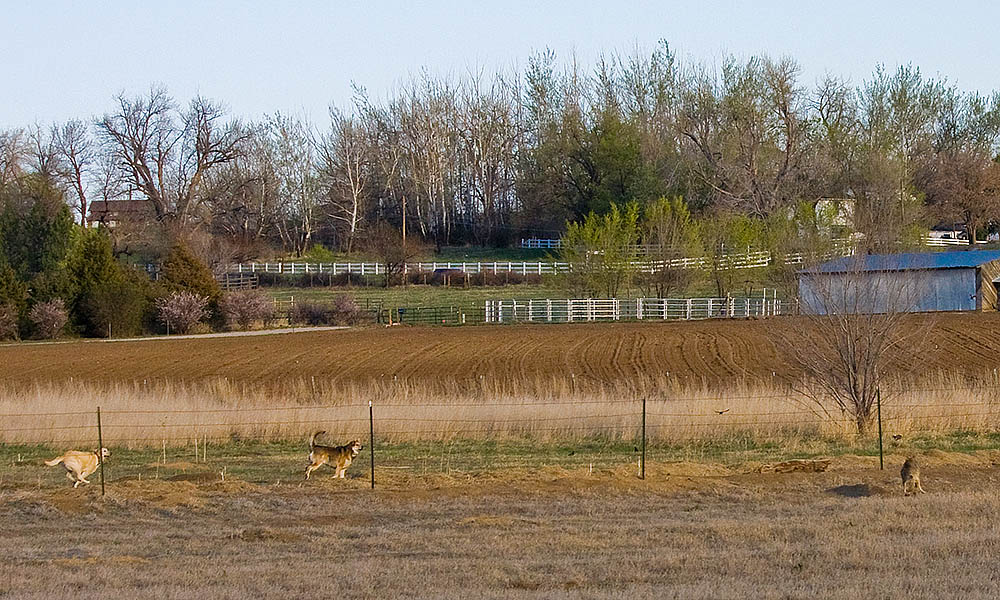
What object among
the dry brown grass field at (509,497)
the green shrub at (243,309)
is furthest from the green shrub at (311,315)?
the dry brown grass field at (509,497)

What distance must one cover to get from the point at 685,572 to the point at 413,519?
3.98 meters

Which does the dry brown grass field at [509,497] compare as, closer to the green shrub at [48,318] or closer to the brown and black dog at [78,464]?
the brown and black dog at [78,464]

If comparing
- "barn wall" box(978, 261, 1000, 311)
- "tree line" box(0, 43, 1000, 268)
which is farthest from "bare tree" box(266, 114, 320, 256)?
"barn wall" box(978, 261, 1000, 311)

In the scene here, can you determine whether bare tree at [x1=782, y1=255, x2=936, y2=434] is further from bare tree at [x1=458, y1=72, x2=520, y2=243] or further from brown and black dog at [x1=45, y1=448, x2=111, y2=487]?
bare tree at [x1=458, y1=72, x2=520, y2=243]

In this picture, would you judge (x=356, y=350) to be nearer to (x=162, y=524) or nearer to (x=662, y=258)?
(x=662, y=258)

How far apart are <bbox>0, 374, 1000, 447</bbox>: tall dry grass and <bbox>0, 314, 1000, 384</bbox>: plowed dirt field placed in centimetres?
316

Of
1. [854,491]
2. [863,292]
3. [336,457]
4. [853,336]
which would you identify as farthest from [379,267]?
[854,491]

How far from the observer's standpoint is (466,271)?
72250 millimetres

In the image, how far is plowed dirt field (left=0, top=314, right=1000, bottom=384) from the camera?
1271 inches

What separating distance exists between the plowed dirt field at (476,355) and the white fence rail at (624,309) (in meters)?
Answer: 5.06

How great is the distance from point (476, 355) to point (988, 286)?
2887cm

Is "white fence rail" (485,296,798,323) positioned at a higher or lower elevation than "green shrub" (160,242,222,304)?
lower

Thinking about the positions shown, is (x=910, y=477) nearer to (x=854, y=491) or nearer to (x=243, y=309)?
(x=854, y=491)

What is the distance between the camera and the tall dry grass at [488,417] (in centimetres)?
1908
